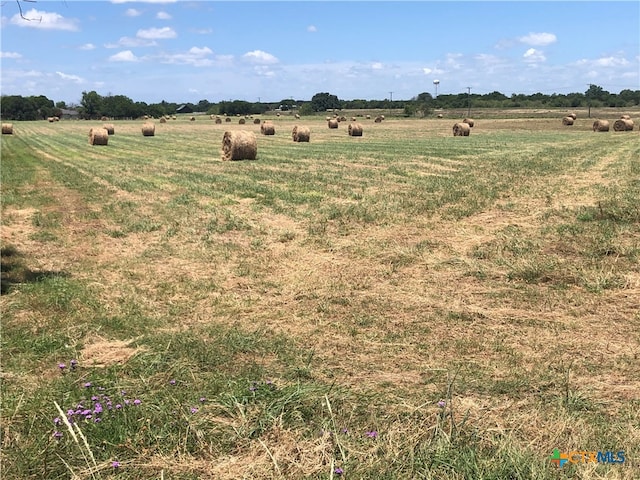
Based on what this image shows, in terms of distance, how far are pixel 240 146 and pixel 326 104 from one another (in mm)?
139987

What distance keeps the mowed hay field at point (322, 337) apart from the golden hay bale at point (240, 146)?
9.69 m

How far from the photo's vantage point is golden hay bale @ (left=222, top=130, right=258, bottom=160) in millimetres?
21938

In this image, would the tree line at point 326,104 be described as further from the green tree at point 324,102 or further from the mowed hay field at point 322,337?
the mowed hay field at point 322,337

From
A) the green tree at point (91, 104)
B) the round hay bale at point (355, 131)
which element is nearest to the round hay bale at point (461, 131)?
the round hay bale at point (355, 131)

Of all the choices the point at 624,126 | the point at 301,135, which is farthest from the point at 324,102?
the point at 301,135

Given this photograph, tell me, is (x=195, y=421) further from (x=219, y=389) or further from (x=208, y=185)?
(x=208, y=185)

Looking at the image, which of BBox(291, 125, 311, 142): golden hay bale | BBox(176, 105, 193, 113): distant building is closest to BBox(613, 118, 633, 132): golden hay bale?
BBox(291, 125, 311, 142): golden hay bale

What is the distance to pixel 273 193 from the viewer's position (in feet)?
44.6

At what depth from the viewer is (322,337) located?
5.34 m

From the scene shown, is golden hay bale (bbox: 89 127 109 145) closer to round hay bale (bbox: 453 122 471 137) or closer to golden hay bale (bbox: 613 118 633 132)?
round hay bale (bbox: 453 122 471 137)

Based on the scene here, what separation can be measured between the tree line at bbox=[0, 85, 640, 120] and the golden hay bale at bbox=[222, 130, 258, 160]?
84235mm

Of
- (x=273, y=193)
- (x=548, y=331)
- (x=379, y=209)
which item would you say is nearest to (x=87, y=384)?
(x=548, y=331)

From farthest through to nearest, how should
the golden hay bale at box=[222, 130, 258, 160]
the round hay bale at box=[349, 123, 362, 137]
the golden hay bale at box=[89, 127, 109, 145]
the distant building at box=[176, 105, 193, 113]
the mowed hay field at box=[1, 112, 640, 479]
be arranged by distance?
the distant building at box=[176, 105, 193, 113]
the round hay bale at box=[349, 123, 362, 137]
the golden hay bale at box=[89, 127, 109, 145]
the golden hay bale at box=[222, 130, 258, 160]
the mowed hay field at box=[1, 112, 640, 479]

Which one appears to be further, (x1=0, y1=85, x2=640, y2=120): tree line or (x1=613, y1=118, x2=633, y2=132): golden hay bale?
(x1=0, y1=85, x2=640, y2=120): tree line
